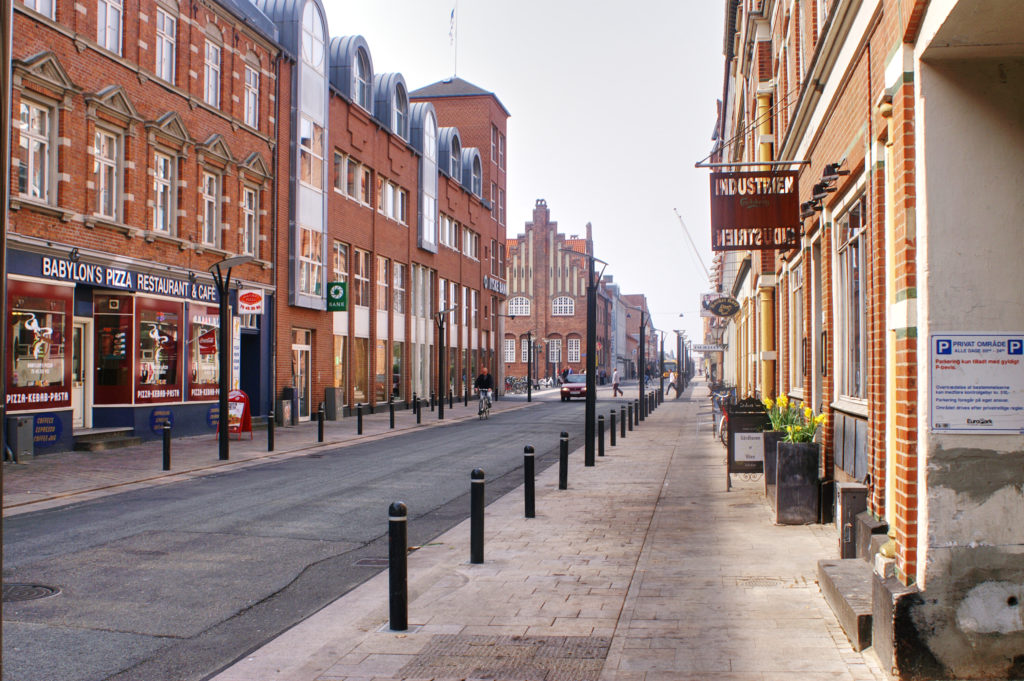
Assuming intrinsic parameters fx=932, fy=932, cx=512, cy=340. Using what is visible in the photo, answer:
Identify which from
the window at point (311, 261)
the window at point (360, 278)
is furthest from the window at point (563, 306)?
the window at point (311, 261)

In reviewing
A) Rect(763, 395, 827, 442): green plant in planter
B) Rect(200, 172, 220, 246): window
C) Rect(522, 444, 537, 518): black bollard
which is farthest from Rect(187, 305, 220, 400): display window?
Rect(763, 395, 827, 442): green plant in planter

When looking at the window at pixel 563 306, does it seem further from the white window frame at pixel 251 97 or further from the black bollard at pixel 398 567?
the black bollard at pixel 398 567

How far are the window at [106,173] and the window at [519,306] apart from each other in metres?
71.8

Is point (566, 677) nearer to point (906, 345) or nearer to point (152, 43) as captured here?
point (906, 345)

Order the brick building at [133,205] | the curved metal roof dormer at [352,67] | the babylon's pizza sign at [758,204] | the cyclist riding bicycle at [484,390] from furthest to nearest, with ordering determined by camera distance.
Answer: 1. the cyclist riding bicycle at [484,390]
2. the curved metal roof dormer at [352,67]
3. the brick building at [133,205]
4. the babylon's pizza sign at [758,204]

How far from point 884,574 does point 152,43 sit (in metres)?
20.4

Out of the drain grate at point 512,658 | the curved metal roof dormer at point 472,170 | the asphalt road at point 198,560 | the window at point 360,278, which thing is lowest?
the asphalt road at point 198,560

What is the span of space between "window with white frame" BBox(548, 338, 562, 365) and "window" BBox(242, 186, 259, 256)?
219 ft

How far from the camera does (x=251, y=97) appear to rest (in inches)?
1028

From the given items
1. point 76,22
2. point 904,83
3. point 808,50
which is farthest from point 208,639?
point 76,22

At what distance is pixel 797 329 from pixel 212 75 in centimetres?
1701

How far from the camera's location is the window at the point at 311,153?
1129 inches

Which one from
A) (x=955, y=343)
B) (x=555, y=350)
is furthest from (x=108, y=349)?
(x=555, y=350)

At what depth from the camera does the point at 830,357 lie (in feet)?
34.4
